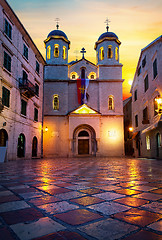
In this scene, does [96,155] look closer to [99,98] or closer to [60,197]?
[99,98]

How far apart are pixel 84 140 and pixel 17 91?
44.0 feet

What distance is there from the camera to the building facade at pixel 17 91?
14219 mm

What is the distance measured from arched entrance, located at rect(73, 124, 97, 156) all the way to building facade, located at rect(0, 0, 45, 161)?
20.6 feet

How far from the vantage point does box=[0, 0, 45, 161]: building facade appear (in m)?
14.2

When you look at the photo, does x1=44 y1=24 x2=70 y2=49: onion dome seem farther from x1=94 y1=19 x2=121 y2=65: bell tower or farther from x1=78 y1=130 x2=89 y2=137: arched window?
x1=78 y1=130 x2=89 y2=137: arched window

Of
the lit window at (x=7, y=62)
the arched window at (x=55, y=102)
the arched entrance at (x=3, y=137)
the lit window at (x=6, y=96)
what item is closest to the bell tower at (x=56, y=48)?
the arched window at (x=55, y=102)

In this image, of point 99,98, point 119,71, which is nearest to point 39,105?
point 99,98

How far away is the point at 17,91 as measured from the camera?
1664 cm

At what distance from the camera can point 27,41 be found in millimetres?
19375

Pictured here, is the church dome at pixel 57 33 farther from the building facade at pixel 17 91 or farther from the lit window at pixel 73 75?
the building facade at pixel 17 91

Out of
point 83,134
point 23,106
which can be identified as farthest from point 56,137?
point 23,106

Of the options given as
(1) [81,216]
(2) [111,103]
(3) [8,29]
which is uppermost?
(3) [8,29]

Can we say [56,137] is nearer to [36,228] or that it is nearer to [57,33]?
[57,33]

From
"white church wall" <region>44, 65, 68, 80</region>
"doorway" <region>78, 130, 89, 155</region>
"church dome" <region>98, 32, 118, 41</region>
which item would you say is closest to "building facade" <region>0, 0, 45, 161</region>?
"white church wall" <region>44, 65, 68, 80</region>
